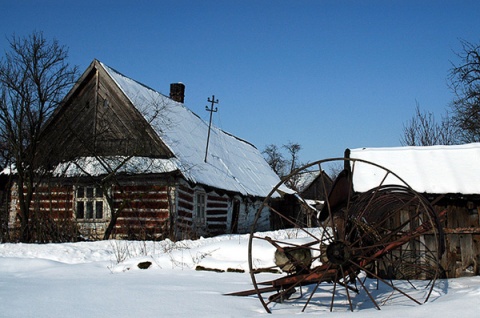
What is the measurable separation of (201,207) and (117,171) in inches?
152

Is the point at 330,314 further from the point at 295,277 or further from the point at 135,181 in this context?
the point at 135,181

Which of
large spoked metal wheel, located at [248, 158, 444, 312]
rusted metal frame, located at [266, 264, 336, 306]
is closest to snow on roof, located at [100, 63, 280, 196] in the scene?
large spoked metal wheel, located at [248, 158, 444, 312]

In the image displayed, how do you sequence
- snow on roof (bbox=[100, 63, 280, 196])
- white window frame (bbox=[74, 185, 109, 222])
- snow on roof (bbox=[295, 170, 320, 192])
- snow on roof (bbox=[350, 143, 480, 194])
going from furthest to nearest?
snow on roof (bbox=[295, 170, 320, 192])
snow on roof (bbox=[100, 63, 280, 196])
white window frame (bbox=[74, 185, 109, 222])
snow on roof (bbox=[350, 143, 480, 194])

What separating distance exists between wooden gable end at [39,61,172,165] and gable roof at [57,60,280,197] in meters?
0.33

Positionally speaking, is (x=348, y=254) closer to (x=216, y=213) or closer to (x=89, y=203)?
(x=89, y=203)

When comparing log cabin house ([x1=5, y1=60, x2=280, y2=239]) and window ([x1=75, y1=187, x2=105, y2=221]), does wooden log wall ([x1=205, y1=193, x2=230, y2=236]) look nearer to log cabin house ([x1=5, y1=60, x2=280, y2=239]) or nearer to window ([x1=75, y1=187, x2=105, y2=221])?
log cabin house ([x1=5, y1=60, x2=280, y2=239])

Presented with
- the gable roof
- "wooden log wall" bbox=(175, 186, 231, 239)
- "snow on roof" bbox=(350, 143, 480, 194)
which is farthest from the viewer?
the gable roof

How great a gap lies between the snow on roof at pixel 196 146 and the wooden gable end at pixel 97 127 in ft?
1.18

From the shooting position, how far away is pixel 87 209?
53.8 ft

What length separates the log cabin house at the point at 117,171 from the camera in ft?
51.5

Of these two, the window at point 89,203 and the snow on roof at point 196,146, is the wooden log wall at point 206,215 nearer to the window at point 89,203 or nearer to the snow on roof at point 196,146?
the snow on roof at point 196,146

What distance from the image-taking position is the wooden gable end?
16203 mm

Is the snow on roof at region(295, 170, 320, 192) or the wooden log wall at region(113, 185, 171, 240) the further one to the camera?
the snow on roof at region(295, 170, 320, 192)

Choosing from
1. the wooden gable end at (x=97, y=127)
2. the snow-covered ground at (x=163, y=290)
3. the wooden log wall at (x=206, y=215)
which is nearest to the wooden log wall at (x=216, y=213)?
the wooden log wall at (x=206, y=215)
